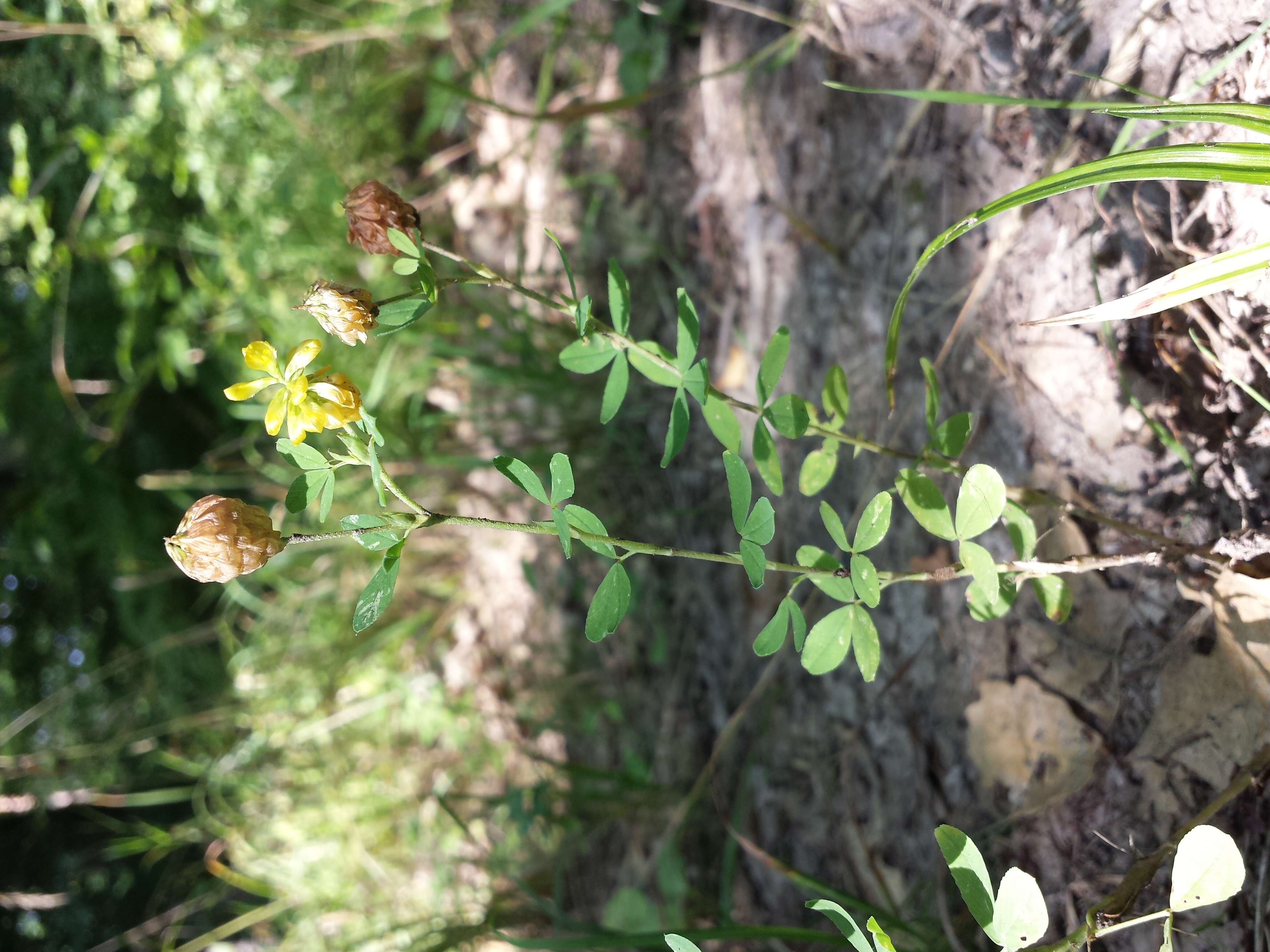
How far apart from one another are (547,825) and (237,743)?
106 centimetres

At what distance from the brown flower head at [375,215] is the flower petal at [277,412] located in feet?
0.51

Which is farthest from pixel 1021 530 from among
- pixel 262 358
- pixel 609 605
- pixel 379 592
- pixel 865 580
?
pixel 262 358

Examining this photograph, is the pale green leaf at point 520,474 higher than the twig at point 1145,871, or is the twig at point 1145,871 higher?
the pale green leaf at point 520,474

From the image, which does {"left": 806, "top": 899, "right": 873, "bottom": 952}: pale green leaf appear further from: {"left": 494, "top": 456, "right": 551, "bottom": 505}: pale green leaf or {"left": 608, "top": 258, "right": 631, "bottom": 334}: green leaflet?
{"left": 608, "top": 258, "right": 631, "bottom": 334}: green leaflet

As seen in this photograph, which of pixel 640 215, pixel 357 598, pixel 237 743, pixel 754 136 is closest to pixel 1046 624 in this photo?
pixel 754 136

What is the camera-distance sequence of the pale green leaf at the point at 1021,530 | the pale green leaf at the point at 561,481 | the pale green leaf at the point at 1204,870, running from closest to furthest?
the pale green leaf at the point at 1204,870
the pale green leaf at the point at 561,481
the pale green leaf at the point at 1021,530

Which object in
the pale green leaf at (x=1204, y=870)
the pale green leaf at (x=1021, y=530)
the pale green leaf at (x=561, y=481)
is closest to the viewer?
the pale green leaf at (x=1204, y=870)

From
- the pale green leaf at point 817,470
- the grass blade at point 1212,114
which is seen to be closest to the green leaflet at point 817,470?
the pale green leaf at point 817,470

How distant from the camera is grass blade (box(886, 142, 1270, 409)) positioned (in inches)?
22.2

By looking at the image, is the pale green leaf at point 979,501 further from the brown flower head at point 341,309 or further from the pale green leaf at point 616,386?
the brown flower head at point 341,309

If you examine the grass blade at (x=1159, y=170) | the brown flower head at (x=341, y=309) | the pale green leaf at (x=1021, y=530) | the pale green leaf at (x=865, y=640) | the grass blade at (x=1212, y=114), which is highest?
the grass blade at (x=1212, y=114)

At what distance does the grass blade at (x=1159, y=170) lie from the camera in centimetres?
56

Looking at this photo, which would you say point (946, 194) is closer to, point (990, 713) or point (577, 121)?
point (990, 713)

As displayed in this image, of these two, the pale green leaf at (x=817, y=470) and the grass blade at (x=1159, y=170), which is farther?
the pale green leaf at (x=817, y=470)
